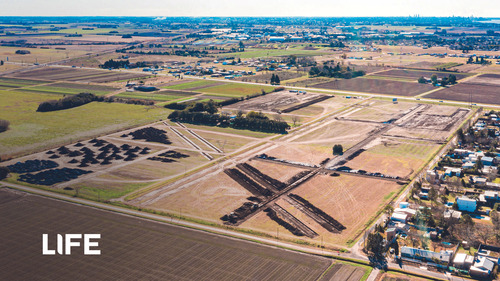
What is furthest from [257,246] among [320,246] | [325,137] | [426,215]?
[325,137]

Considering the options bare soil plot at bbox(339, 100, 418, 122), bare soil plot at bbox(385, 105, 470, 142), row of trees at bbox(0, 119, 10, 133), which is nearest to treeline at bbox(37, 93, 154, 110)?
row of trees at bbox(0, 119, 10, 133)

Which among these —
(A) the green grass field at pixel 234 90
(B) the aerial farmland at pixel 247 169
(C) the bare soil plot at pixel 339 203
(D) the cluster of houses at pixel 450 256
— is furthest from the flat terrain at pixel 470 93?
(D) the cluster of houses at pixel 450 256

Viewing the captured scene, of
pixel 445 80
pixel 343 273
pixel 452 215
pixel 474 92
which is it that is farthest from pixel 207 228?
pixel 445 80

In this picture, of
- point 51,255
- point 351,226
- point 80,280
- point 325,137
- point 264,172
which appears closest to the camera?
point 80,280

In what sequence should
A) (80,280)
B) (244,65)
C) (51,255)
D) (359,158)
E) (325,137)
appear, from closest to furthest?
(80,280) < (51,255) < (359,158) < (325,137) < (244,65)

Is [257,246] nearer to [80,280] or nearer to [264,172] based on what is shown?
[80,280]

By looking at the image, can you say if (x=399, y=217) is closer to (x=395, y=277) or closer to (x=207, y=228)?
(x=395, y=277)

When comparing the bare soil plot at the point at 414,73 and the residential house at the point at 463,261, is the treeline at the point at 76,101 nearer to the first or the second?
the residential house at the point at 463,261
